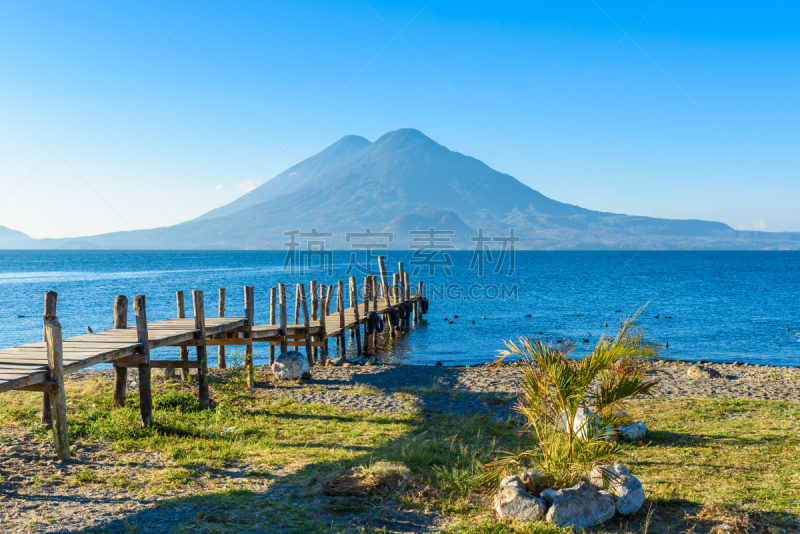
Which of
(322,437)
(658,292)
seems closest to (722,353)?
(322,437)

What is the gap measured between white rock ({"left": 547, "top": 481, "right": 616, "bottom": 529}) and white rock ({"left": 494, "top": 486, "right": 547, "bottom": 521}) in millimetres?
128

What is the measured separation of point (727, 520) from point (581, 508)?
1.54 meters

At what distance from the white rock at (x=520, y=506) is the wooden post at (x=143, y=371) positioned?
687 centimetres

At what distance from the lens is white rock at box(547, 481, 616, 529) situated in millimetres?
6148

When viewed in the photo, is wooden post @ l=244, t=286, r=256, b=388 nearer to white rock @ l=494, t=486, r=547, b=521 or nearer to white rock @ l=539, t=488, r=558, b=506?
white rock @ l=494, t=486, r=547, b=521

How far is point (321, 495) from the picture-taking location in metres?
7.11

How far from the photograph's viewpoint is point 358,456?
29.4 ft

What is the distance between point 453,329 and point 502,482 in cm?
2746

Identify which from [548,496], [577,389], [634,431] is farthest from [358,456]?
[634,431]

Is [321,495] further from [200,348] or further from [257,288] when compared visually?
[257,288]

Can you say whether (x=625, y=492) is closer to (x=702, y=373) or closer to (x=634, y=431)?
(x=634, y=431)

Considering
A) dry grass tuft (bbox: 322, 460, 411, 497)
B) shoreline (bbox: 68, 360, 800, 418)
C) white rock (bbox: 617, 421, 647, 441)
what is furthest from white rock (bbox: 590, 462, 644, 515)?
shoreline (bbox: 68, 360, 800, 418)

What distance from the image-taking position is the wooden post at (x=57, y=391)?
8.05m

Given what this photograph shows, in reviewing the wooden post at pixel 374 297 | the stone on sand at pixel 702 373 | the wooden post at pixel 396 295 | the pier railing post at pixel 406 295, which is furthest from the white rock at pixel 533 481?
the pier railing post at pixel 406 295
